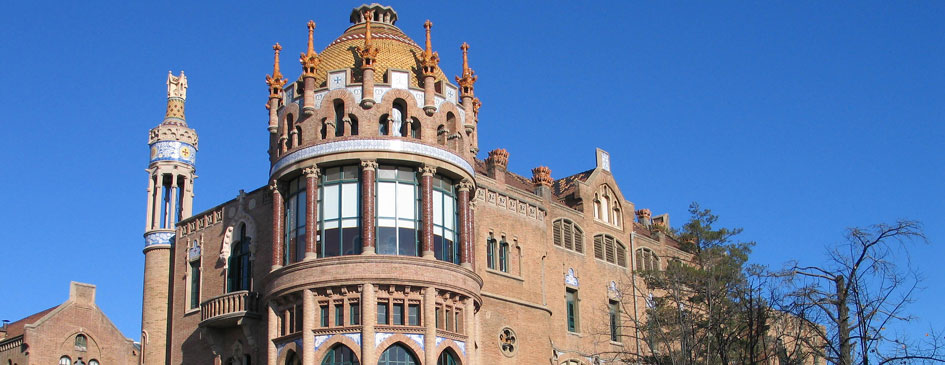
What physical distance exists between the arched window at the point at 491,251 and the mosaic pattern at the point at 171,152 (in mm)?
15802

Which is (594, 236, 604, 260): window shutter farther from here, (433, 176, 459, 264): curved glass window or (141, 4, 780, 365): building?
(433, 176, 459, 264): curved glass window

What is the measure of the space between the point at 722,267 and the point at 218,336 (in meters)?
20.4

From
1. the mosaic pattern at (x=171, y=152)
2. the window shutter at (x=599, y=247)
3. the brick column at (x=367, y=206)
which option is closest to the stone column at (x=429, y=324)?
the brick column at (x=367, y=206)

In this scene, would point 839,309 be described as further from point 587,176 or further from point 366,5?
point 587,176

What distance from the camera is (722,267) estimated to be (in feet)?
151

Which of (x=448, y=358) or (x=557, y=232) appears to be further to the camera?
(x=557, y=232)

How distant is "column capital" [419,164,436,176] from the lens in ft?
129

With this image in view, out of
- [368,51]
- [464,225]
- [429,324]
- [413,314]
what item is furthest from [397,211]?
[368,51]

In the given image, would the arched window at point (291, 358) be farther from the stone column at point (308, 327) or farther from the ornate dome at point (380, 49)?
the ornate dome at point (380, 49)

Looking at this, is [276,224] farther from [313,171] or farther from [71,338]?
[71,338]

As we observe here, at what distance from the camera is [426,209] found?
3878cm

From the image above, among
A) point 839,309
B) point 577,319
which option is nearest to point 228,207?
point 577,319

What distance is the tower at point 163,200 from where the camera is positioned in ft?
159

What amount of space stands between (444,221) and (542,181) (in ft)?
36.1
